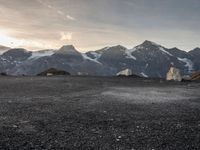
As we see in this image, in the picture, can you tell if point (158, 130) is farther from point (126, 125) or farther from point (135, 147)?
point (135, 147)

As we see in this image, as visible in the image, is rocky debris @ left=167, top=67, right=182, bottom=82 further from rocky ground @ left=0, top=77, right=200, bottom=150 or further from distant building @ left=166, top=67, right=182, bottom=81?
rocky ground @ left=0, top=77, right=200, bottom=150

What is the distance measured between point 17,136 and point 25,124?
2459mm

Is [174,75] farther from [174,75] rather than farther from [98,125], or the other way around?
[98,125]

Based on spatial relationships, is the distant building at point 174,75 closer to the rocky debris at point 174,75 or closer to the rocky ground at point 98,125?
the rocky debris at point 174,75

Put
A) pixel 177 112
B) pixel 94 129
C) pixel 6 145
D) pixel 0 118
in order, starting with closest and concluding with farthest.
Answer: pixel 6 145 < pixel 94 129 < pixel 0 118 < pixel 177 112

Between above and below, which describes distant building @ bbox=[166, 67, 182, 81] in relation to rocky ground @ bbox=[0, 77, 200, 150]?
above

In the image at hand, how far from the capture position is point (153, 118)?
1981 cm

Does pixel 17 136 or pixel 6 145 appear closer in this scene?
pixel 6 145

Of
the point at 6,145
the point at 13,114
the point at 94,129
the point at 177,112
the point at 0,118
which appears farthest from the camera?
the point at 177,112

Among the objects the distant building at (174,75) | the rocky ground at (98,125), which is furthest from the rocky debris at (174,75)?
the rocky ground at (98,125)

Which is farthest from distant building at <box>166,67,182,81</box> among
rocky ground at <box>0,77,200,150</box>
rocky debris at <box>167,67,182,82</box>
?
rocky ground at <box>0,77,200,150</box>

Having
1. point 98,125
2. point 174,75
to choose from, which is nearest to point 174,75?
point 174,75

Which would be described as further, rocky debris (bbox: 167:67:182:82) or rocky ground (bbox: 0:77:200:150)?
rocky debris (bbox: 167:67:182:82)

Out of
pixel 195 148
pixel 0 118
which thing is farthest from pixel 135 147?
pixel 0 118
